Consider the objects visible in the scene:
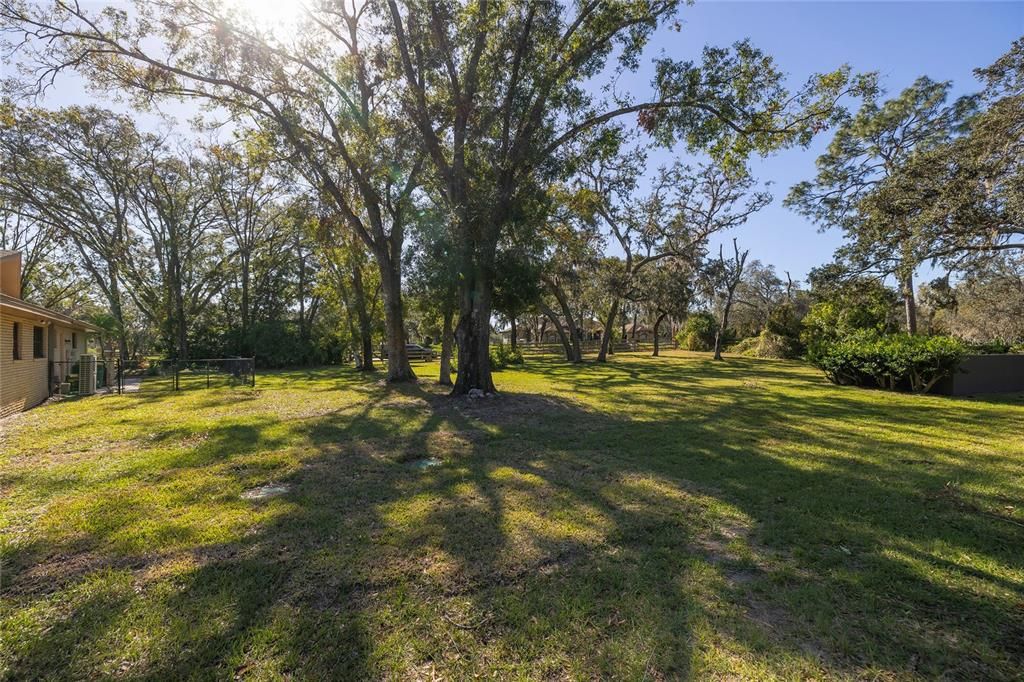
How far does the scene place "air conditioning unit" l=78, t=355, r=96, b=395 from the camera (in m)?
13.4

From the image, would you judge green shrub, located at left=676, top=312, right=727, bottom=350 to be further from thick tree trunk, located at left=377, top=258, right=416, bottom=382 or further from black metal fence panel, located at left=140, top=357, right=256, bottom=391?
black metal fence panel, located at left=140, top=357, right=256, bottom=391

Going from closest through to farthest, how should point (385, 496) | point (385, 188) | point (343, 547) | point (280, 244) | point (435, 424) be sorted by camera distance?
point (343, 547)
point (385, 496)
point (435, 424)
point (385, 188)
point (280, 244)

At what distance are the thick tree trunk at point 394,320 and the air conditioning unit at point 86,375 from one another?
9.23m

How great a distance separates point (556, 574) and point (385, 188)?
13.5 metres

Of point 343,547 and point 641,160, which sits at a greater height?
point 641,160

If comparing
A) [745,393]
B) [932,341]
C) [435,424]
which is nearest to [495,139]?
[435,424]

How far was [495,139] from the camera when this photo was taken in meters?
11.6

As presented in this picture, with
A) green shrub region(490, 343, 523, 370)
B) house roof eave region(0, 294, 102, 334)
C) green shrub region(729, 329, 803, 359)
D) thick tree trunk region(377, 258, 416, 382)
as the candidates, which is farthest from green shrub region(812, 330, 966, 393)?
house roof eave region(0, 294, 102, 334)

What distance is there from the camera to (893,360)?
39.2ft

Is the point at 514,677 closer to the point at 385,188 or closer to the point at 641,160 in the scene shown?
the point at 641,160

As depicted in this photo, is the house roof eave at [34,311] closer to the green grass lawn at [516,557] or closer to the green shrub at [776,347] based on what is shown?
the green grass lawn at [516,557]

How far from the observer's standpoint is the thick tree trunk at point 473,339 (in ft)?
36.2

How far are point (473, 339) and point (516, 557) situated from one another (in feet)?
26.8

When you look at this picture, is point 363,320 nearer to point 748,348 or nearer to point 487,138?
point 487,138
